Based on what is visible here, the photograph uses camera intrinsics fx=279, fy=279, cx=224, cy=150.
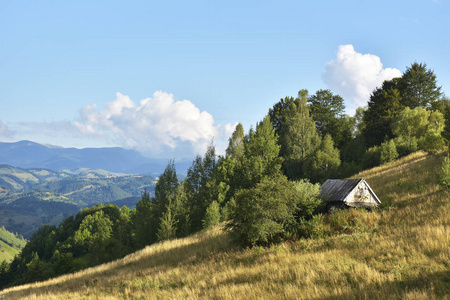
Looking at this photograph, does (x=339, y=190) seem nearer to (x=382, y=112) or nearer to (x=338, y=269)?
(x=338, y=269)

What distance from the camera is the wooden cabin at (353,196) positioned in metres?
24.9

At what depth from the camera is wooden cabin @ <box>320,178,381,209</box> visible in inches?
980

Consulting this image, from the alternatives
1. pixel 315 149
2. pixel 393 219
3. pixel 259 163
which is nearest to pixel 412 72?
pixel 315 149

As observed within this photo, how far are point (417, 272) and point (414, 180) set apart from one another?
81.4ft

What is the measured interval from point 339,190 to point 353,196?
1.57m

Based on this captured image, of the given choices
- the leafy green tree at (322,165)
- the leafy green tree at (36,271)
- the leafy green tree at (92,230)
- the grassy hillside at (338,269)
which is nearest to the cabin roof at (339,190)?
the grassy hillside at (338,269)

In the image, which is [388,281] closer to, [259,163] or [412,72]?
[259,163]

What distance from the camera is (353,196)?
25094 mm

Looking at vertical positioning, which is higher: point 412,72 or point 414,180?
point 412,72

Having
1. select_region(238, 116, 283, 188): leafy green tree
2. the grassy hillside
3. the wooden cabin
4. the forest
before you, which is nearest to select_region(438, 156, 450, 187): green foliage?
the grassy hillside

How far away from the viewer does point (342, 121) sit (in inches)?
2665

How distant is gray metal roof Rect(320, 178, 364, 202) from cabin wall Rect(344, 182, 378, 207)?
0.42m

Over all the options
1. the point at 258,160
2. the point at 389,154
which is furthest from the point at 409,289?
the point at 389,154

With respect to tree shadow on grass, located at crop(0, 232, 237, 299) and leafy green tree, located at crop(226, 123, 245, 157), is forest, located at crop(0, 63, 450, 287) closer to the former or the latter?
leafy green tree, located at crop(226, 123, 245, 157)
